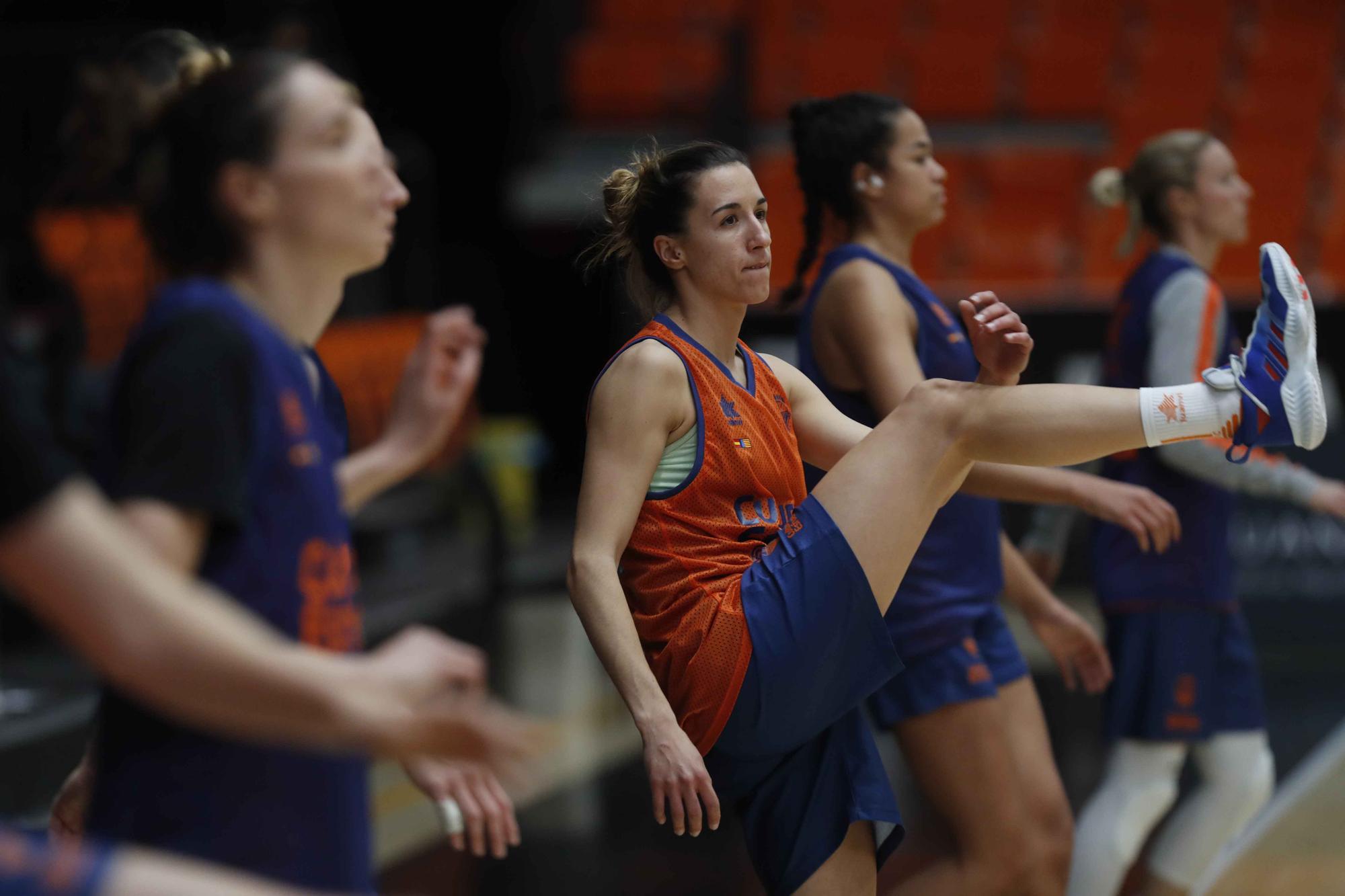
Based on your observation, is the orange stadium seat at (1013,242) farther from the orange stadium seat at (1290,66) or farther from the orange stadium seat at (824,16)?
the orange stadium seat at (1290,66)

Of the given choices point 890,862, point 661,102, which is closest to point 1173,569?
point 890,862

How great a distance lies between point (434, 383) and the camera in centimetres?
191

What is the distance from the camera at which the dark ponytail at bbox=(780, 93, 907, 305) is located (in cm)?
303

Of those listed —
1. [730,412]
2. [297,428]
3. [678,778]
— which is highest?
[297,428]

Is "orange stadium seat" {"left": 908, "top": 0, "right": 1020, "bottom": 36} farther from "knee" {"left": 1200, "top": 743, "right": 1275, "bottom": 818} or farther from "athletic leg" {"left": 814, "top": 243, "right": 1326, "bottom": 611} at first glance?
"athletic leg" {"left": 814, "top": 243, "right": 1326, "bottom": 611}

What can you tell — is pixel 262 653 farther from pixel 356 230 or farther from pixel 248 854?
pixel 356 230

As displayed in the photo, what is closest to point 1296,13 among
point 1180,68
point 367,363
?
point 1180,68

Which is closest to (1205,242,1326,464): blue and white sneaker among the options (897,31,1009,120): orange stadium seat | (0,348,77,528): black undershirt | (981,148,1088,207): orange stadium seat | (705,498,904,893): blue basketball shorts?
(705,498,904,893): blue basketball shorts

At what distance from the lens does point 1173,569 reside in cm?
327

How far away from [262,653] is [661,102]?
7.46 m

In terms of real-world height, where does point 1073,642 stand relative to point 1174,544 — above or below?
below

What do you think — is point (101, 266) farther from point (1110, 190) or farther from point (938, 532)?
point (938, 532)

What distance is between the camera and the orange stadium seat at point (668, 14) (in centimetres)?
923

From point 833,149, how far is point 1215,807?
5.19ft
